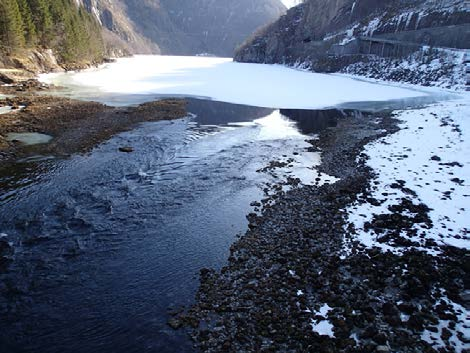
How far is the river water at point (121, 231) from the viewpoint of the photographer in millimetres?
7619

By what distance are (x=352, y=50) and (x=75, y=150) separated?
6230cm

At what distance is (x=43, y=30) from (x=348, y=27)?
62581mm

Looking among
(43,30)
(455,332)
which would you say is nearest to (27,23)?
(43,30)

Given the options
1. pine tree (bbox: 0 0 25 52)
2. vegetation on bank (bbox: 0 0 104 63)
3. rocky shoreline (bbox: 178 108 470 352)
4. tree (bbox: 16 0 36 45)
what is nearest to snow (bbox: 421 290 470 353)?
rocky shoreline (bbox: 178 108 470 352)

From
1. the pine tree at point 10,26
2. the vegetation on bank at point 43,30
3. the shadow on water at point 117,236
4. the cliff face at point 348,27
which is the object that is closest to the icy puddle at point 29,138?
the shadow on water at point 117,236

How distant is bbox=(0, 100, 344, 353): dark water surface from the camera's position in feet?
24.9

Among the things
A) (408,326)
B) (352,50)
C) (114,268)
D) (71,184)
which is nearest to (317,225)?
(408,326)

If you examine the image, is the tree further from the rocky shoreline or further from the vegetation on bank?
the rocky shoreline

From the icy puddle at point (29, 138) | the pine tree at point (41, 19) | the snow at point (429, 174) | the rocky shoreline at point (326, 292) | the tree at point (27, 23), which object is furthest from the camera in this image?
the pine tree at point (41, 19)

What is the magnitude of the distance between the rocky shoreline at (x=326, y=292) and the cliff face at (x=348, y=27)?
152ft

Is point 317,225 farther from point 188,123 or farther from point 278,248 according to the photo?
point 188,123

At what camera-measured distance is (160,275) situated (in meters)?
9.41

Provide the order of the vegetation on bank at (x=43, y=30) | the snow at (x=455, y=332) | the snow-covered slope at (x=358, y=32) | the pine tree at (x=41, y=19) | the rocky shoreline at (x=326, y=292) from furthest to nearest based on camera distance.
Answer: the pine tree at (x=41, y=19) → the vegetation on bank at (x=43, y=30) → the snow-covered slope at (x=358, y=32) → the rocky shoreline at (x=326, y=292) → the snow at (x=455, y=332)

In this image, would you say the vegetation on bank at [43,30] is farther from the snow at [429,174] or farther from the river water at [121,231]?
the snow at [429,174]
